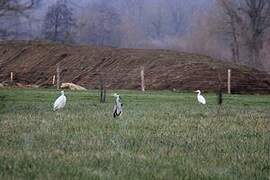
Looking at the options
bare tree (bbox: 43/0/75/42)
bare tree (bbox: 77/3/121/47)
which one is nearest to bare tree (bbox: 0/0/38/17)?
bare tree (bbox: 43/0/75/42)

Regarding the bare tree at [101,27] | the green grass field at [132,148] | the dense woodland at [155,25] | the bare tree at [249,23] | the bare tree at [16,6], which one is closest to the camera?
the green grass field at [132,148]

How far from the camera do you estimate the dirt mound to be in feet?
151

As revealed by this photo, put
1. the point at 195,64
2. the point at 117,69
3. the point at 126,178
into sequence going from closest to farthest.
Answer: the point at 126,178 < the point at 195,64 < the point at 117,69

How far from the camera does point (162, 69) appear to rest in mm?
50625

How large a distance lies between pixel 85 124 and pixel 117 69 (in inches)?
1556

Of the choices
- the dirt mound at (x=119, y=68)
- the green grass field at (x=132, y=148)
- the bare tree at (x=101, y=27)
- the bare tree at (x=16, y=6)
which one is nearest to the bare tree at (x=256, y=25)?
the dirt mound at (x=119, y=68)

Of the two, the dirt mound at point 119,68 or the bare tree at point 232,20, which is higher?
the bare tree at point 232,20

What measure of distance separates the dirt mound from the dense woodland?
10.5 ft

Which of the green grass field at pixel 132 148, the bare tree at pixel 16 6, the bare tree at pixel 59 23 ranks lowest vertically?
the green grass field at pixel 132 148

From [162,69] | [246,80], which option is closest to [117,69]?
[162,69]

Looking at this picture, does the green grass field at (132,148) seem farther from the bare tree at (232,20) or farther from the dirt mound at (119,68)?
the bare tree at (232,20)

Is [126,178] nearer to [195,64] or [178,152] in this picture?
[178,152]

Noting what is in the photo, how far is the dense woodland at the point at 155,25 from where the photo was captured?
56494 mm

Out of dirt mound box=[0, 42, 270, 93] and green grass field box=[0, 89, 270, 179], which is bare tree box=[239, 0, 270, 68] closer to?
dirt mound box=[0, 42, 270, 93]
